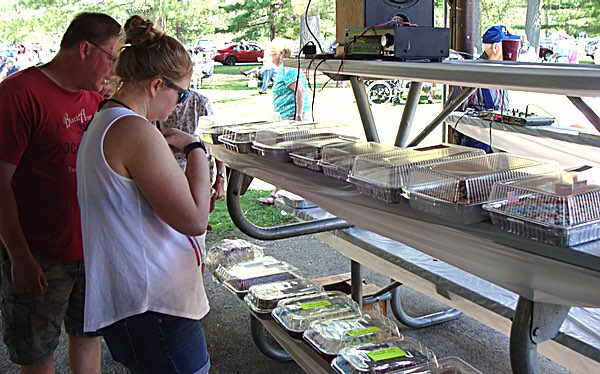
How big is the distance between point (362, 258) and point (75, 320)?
4.32ft

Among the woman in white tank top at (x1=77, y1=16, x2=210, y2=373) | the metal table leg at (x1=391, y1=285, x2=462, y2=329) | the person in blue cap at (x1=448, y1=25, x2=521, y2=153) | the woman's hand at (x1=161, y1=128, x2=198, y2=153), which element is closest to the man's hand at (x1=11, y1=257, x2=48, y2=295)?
the woman in white tank top at (x1=77, y1=16, x2=210, y2=373)

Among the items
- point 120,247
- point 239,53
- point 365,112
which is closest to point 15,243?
point 120,247

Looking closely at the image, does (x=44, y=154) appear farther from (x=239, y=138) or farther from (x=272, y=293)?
(x=272, y=293)

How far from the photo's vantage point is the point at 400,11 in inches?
92.7

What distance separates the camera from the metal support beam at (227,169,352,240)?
8.68 feet

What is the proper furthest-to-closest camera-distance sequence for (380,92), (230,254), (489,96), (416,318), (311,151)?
(380,92) < (489,96) < (416,318) < (230,254) < (311,151)

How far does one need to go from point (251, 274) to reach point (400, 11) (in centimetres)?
143

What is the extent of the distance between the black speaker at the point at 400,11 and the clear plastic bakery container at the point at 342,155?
499 mm

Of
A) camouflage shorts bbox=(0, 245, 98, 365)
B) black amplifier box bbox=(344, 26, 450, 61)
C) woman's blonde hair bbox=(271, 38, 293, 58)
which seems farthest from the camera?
woman's blonde hair bbox=(271, 38, 293, 58)

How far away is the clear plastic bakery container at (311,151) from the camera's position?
81.8 inches

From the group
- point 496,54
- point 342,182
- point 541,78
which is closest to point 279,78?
point 496,54

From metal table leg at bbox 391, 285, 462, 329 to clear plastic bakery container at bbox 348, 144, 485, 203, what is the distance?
5.42 feet

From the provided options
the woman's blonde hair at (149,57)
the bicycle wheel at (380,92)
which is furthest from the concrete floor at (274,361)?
the bicycle wheel at (380,92)

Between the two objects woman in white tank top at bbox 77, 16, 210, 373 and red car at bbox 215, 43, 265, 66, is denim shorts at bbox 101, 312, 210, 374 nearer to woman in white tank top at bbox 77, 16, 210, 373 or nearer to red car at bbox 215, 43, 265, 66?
woman in white tank top at bbox 77, 16, 210, 373
